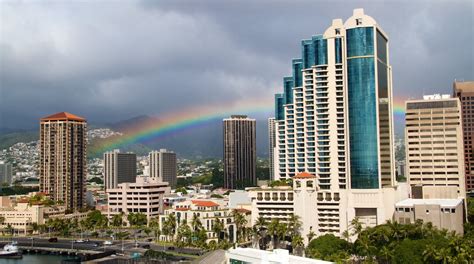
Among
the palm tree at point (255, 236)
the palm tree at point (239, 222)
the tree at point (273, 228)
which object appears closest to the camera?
the tree at point (273, 228)

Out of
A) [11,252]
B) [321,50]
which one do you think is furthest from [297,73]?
[11,252]

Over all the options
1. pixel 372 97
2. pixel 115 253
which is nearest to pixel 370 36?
→ pixel 372 97

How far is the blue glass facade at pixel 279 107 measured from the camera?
282ft

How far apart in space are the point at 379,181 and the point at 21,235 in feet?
194

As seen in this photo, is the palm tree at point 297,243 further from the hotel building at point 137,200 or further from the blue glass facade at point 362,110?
the hotel building at point 137,200

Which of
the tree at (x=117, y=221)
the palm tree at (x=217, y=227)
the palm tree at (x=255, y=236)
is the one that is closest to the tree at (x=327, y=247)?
the palm tree at (x=255, y=236)

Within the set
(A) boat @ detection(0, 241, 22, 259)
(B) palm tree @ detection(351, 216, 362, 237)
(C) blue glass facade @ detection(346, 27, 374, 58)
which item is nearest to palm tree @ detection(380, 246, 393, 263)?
(B) palm tree @ detection(351, 216, 362, 237)

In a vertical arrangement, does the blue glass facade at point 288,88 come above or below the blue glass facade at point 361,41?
below

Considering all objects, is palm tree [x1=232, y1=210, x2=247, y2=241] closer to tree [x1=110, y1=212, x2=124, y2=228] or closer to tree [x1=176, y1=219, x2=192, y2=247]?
tree [x1=176, y1=219, x2=192, y2=247]

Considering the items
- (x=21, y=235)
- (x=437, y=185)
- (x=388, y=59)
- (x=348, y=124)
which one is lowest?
(x=21, y=235)

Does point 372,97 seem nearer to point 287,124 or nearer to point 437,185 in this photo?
point 287,124

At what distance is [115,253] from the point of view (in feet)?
200

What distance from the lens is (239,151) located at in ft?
541

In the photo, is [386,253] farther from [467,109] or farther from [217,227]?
[467,109]
